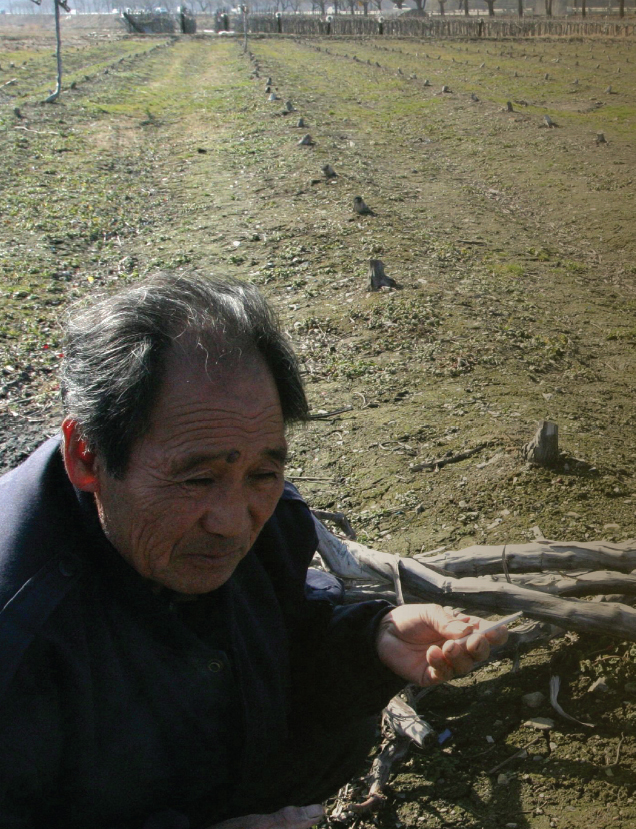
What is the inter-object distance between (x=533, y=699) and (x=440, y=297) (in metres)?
4.00

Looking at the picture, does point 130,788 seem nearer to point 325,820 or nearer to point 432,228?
point 325,820

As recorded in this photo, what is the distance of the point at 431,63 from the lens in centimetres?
2786

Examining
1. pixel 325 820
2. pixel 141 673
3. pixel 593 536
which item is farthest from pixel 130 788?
pixel 593 536

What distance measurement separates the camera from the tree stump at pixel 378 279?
6.33 metres

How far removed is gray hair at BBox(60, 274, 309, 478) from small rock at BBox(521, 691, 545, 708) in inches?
56.8

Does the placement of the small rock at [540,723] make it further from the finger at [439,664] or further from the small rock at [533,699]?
the finger at [439,664]

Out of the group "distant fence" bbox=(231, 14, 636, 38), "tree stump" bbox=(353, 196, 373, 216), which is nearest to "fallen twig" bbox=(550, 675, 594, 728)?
"distant fence" bbox=(231, 14, 636, 38)

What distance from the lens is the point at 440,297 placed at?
20.2 ft

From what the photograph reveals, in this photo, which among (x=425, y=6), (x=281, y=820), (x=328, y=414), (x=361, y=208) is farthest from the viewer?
(x=425, y=6)

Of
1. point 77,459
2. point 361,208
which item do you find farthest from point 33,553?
point 361,208

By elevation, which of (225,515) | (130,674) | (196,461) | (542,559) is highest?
(196,461)

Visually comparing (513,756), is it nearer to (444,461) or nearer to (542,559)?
(542,559)

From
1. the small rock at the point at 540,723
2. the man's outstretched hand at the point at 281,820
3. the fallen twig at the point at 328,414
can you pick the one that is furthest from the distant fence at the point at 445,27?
the man's outstretched hand at the point at 281,820

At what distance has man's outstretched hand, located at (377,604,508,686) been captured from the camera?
5.34 feet
